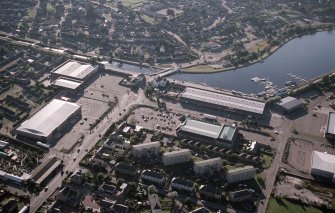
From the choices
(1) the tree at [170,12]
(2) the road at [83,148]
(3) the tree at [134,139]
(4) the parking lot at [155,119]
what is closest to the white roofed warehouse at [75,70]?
(2) the road at [83,148]

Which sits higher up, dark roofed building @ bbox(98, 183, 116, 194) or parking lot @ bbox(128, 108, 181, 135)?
parking lot @ bbox(128, 108, 181, 135)

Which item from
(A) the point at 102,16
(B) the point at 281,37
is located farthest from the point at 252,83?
(A) the point at 102,16

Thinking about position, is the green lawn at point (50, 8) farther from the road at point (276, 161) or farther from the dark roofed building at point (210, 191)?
the dark roofed building at point (210, 191)

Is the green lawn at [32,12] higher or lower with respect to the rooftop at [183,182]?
higher

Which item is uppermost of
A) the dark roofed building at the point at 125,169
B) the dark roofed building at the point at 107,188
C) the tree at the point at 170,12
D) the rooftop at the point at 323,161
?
the tree at the point at 170,12

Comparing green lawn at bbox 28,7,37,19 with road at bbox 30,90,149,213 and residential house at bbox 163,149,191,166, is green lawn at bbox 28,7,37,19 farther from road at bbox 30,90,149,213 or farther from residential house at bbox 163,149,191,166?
residential house at bbox 163,149,191,166

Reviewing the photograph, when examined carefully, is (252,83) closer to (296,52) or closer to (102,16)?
(296,52)

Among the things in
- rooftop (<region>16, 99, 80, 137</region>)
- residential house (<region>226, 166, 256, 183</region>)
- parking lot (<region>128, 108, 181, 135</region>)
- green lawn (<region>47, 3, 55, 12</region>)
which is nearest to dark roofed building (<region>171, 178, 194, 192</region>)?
residential house (<region>226, 166, 256, 183</region>)
